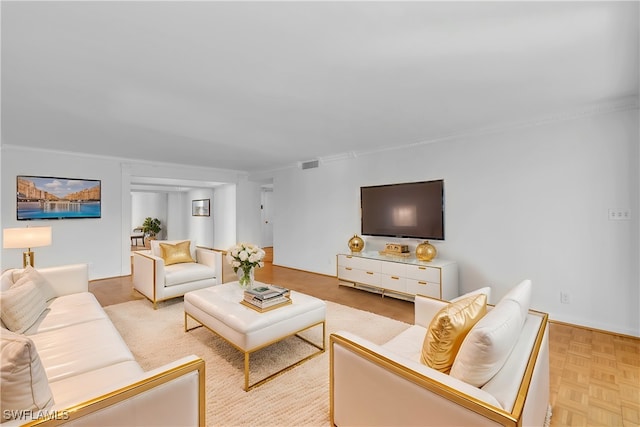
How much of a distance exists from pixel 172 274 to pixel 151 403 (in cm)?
284

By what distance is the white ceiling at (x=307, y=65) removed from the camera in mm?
1561

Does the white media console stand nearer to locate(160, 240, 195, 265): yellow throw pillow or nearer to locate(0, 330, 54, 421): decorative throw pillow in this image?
locate(160, 240, 195, 265): yellow throw pillow

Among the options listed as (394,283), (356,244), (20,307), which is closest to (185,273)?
(20,307)

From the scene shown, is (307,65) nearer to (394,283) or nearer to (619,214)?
(394,283)

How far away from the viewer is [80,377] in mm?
1491

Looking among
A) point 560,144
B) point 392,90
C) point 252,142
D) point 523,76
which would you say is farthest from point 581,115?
point 252,142

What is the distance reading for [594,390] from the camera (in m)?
2.06

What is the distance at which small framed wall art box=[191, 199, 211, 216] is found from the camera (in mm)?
8709

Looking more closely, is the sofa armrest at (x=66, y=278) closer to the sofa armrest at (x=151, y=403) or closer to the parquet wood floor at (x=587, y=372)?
the parquet wood floor at (x=587, y=372)

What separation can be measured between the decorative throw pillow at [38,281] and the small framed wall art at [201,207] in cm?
604

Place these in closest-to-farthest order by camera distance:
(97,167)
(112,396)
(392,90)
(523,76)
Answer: (112,396), (523,76), (392,90), (97,167)

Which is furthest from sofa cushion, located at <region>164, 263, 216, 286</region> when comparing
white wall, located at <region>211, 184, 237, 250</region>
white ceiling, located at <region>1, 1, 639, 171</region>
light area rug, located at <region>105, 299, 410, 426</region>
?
white wall, located at <region>211, 184, 237, 250</region>

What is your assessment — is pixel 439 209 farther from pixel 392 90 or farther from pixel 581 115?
pixel 392 90

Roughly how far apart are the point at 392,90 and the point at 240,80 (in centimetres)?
129
